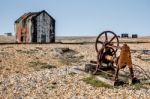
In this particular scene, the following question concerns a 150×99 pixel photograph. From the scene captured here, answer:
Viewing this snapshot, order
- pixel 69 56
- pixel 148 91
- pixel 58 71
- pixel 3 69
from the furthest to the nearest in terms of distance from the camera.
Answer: pixel 69 56, pixel 3 69, pixel 58 71, pixel 148 91

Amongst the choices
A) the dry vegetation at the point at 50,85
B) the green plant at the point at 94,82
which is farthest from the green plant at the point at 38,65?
the green plant at the point at 94,82

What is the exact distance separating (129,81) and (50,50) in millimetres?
16984

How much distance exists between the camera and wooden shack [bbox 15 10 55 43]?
53.6 m

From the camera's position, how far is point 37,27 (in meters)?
53.9

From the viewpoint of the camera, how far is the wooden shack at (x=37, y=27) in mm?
53562

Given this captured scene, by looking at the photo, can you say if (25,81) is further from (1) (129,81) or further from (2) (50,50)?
(2) (50,50)

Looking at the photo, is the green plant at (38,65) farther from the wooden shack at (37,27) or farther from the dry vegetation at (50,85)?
the wooden shack at (37,27)

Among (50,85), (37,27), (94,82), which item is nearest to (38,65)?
(50,85)

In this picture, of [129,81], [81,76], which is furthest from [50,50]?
[129,81]

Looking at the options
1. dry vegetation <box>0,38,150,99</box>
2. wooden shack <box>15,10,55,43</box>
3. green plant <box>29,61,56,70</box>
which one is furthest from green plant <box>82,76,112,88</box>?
wooden shack <box>15,10,55,43</box>

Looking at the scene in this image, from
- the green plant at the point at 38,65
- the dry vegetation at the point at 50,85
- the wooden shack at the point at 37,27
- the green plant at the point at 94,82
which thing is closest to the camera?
the dry vegetation at the point at 50,85

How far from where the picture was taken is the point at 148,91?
18969 millimetres

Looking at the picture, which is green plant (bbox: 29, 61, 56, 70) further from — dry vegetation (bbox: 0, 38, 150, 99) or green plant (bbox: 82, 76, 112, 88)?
green plant (bbox: 82, 76, 112, 88)

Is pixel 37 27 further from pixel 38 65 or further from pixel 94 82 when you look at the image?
pixel 94 82
